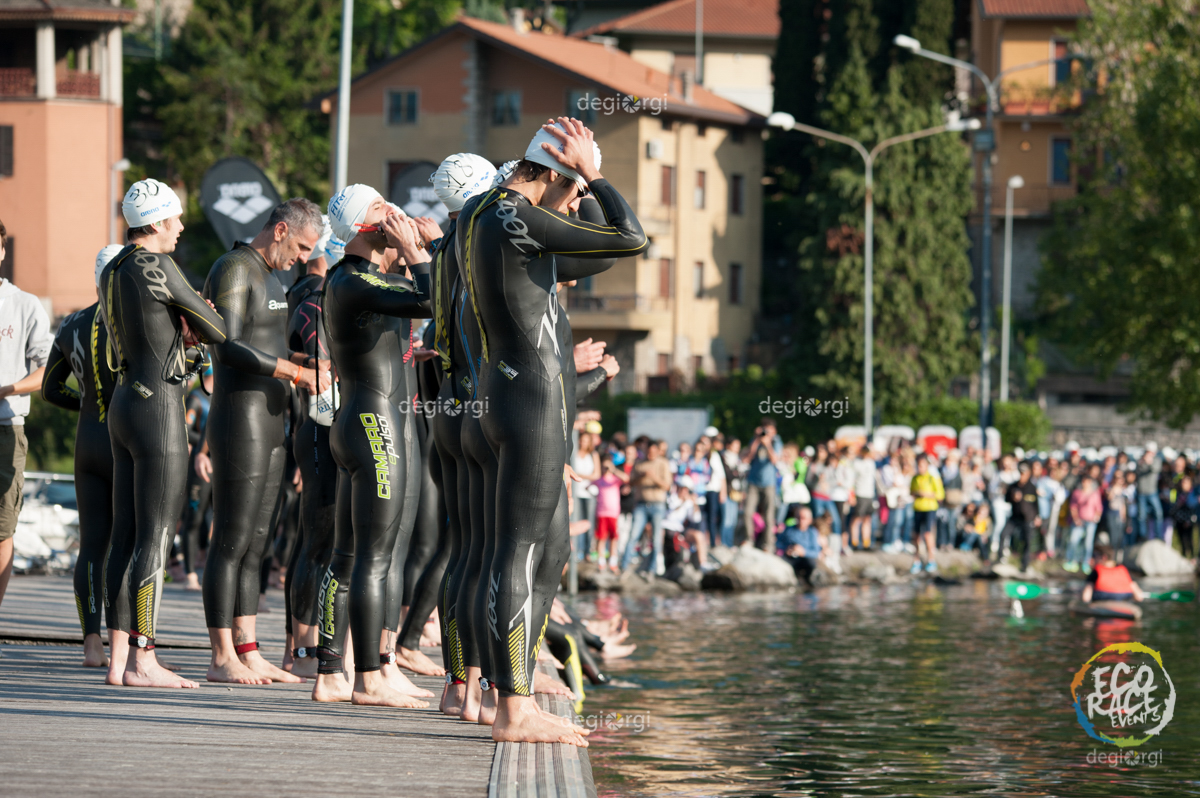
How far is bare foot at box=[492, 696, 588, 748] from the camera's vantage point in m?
6.37

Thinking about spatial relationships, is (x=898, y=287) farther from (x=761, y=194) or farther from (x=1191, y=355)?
(x=1191, y=355)

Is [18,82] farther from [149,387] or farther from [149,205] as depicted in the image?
[149,387]

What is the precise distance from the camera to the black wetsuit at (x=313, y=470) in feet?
26.2

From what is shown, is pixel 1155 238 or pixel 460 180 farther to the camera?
pixel 1155 238

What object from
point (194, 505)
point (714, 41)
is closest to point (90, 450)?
point (194, 505)

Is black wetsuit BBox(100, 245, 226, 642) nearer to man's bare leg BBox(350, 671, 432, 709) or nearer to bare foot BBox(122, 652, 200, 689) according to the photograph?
bare foot BBox(122, 652, 200, 689)

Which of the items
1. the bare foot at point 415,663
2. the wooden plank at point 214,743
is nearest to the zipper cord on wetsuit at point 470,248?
the wooden plank at point 214,743

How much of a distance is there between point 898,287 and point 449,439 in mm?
52618

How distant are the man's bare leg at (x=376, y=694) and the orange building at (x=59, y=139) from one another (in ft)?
179

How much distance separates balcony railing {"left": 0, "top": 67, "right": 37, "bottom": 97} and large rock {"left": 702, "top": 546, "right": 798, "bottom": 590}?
44963mm

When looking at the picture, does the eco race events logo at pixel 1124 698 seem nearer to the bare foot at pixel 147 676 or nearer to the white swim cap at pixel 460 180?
the white swim cap at pixel 460 180

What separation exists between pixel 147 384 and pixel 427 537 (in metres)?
2.20

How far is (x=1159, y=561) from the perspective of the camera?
85.7ft

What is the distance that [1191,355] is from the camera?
3966 cm
